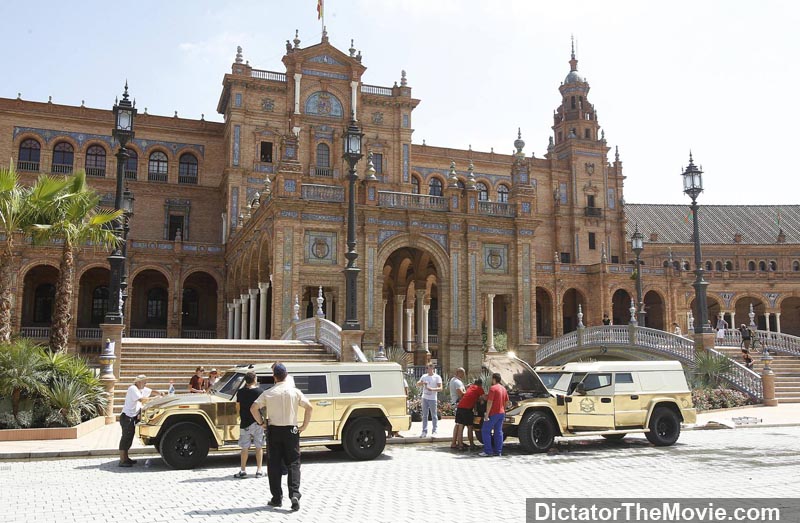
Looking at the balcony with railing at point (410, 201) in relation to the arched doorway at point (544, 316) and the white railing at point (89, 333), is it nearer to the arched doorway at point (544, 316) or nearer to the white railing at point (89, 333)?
the white railing at point (89, 333)

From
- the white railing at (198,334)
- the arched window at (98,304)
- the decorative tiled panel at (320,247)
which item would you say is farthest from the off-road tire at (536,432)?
the arched window at (98,304)

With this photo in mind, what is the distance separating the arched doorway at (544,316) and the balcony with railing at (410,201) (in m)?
23.3

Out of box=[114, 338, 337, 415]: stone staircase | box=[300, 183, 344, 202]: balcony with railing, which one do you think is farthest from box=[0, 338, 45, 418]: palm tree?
box=[300, 183, 344, 202]: balcony with railing

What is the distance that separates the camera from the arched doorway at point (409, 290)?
34.4 m

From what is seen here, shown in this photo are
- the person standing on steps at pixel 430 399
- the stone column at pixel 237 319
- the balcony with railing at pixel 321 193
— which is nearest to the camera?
the person standing on steps at pixel 430 399

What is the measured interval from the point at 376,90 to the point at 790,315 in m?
40.4

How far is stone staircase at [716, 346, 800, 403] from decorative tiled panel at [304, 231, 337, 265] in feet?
50.5

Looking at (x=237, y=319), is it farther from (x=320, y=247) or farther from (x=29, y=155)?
(x=29, y=155)

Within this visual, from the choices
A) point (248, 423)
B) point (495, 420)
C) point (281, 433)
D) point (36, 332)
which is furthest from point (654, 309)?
point (281, 433)

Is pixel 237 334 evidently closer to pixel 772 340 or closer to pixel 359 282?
pixel 359 282

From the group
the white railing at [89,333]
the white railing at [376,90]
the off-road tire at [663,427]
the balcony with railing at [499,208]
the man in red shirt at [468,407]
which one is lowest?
the off-road tire at [663,427]

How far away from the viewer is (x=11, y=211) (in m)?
17.0

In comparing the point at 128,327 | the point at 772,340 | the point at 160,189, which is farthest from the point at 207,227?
the point at 772,340

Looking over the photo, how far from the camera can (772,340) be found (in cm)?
3036
